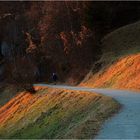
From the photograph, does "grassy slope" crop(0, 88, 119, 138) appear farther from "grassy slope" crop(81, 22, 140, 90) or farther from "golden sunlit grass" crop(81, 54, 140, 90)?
"grassy slope" crop(81, 22, 140, 90)

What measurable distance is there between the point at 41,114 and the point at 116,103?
9.87 metres

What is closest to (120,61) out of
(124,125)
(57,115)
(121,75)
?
(121,75)

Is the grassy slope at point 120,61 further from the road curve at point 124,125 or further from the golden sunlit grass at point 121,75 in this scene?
the road curve at point 124,125

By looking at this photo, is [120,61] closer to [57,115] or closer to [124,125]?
[57,115]

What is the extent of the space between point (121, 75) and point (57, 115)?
830 cm

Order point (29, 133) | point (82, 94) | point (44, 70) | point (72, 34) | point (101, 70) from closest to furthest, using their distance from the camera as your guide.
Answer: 1. point (29, 133)
2. point (82, 94)
3. point (101, 70)
4. point (72, 34)
5. point (44, 70)

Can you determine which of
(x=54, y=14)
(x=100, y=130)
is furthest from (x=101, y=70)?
(x=100, y=130)

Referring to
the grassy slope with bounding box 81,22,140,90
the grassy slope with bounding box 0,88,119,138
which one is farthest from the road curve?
the grassy slope with bounding box 81,22,140,90

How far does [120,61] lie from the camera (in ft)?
121

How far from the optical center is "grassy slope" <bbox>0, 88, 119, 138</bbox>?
16.6m

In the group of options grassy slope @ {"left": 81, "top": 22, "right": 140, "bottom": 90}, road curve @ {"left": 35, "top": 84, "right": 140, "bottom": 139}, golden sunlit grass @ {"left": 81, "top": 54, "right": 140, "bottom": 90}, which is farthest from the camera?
grassy slope @ {"left": 81, "top": 22, "right": 140, "bottom": 90}

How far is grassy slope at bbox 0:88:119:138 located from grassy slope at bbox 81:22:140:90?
3.73 metres

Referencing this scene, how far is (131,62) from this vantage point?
111 ft

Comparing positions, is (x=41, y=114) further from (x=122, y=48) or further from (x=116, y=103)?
(x=122, y=48)
